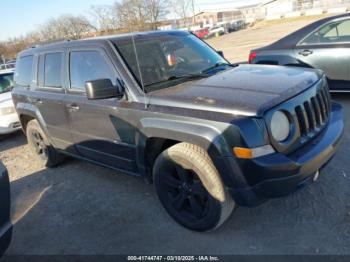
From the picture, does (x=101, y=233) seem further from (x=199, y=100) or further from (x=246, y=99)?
(x=246, y=99)

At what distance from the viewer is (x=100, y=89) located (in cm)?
331

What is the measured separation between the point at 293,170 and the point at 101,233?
6.54 feet

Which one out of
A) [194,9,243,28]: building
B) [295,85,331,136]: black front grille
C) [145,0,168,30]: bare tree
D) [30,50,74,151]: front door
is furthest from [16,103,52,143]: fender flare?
[194,9,243,28]: building

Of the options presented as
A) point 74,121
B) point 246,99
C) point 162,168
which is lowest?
point 162,168

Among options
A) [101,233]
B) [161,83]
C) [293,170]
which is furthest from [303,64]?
[101,233]

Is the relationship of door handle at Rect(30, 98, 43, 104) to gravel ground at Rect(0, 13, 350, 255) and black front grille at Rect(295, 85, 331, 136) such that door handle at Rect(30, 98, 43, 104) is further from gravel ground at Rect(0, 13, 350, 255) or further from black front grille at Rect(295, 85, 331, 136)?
black front grille at Rect(295, 85, 331, 136)

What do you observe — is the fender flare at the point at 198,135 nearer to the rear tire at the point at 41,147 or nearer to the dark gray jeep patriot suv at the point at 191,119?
the dark gray jeep patriot suv at the point at 191,119

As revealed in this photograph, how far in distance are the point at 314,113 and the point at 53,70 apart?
3349 mm

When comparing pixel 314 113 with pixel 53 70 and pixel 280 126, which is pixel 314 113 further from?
pixel 53 70

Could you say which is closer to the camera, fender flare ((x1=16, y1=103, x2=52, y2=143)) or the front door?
the front door

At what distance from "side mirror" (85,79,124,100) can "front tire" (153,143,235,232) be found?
81 centimetres

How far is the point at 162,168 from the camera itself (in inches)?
128

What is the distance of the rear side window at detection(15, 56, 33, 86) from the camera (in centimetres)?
534

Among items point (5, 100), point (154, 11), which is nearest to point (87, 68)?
point (5, 100)
